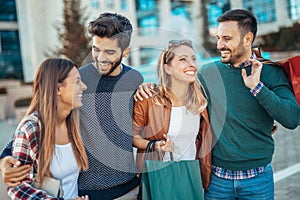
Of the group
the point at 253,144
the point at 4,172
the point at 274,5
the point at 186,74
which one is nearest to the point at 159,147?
the point at 186,74

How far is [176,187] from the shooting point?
82.7 inches

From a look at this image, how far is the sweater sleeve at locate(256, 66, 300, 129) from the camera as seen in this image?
80.6 inches

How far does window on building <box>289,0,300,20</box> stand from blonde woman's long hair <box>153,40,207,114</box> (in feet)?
58.0

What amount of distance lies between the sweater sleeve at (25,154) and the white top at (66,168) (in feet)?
0.43

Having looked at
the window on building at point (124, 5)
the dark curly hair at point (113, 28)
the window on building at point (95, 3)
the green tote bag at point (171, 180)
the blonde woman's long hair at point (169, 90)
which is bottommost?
the green tote bag at point (171, 180)

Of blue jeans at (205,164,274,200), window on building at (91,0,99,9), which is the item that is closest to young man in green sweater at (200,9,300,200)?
blue jeans at (205,164,274,200)

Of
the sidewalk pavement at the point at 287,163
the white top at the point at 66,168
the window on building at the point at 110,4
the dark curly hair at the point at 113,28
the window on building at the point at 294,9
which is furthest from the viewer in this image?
the window on building at the point at 294,9

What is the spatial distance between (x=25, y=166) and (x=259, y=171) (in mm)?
1336

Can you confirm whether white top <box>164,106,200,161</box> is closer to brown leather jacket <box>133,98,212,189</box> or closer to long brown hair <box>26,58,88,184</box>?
brown leather jacket <box>133,98,212,189</box>

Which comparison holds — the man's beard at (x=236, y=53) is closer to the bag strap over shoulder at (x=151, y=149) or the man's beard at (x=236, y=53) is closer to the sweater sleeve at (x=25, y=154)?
the bag strap over shoulder at (x=151, y=149)

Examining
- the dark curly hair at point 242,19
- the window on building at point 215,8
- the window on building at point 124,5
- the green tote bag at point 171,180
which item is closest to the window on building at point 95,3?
the window on building at point 124,5

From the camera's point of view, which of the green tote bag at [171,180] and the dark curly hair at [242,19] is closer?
the green tote bag at [171,180]

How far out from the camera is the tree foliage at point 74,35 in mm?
12945

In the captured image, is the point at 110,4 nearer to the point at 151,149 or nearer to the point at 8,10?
the point at 8,10
